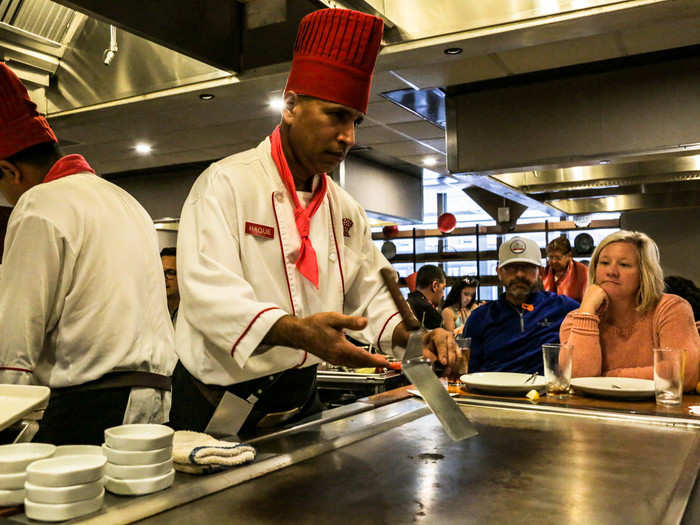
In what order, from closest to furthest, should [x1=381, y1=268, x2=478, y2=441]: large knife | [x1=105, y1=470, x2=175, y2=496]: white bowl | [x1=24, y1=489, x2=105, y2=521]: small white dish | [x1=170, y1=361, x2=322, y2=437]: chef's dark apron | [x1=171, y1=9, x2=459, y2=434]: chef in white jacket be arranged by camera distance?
[x1=24, y1=489, x2=105, y2=521]: small white dish < [x1=105, y1=470, x2=175, y2=496]: white bowl < [x1=381, y1=268, x2=478, y2=441]: large knife < [x1=171, y1=9, x2=459, y2=434]: chef in white jacket < [x1=170, y1=361, x2=322, y2=437]: chef's dark apron

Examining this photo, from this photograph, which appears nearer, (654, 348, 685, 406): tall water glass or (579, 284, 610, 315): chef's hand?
(654, 348, 685, 406): tall water glass

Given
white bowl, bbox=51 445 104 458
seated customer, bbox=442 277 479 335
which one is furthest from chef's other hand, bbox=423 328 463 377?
seated customer, bbox=442 277 479 335

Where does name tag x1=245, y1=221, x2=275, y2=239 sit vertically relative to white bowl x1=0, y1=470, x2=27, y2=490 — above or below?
above

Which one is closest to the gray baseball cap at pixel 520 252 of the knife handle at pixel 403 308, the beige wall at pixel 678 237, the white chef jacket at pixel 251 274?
the white chef jacket at pixel 251 274

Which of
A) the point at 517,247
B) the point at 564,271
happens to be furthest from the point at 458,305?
the point at 517,247

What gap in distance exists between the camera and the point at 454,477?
1049 mm

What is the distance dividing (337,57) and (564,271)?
13.9 feet

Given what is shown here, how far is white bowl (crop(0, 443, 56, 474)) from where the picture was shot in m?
0.85

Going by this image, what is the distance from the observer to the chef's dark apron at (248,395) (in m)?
1.40

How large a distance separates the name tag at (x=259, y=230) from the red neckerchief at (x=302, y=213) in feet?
0.24

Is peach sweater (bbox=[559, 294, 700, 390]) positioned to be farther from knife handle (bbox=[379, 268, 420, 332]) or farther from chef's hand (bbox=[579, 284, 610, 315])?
knife handle (bbox=[379, 268, 420, 332])

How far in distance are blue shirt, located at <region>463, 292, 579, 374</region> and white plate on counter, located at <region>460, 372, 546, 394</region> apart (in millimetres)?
1312

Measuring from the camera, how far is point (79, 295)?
1583 millimetres

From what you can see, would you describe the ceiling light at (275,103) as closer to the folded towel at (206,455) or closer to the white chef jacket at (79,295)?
the white chef jacket at (79,295)
